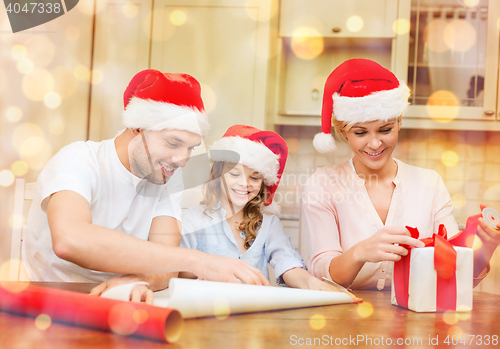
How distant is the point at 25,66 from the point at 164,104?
34.2 inches

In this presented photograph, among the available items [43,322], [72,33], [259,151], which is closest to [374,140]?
[259,151]

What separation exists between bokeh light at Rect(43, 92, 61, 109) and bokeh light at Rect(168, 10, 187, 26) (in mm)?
667

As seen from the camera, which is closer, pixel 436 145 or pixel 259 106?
pixel 259 106

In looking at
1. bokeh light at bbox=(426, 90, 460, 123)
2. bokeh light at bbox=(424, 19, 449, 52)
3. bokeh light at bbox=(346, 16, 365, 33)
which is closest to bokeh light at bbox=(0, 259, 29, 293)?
bokeh light at bbox=(346, 16, 365, 33)

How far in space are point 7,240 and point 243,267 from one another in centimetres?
108

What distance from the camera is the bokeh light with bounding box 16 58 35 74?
1489 mm

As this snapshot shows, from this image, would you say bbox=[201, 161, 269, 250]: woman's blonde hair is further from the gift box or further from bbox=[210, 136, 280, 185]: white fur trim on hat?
the gift box

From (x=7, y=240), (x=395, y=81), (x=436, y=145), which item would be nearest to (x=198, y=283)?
(x=395, y=81)

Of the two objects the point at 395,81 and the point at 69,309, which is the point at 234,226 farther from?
the point at 69,309

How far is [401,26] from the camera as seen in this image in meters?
1.92

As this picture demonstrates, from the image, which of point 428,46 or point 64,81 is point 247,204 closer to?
point 64,81

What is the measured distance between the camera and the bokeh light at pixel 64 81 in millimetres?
1726

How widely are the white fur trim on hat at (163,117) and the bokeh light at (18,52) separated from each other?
2.49ft

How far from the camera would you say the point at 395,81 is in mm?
1066
